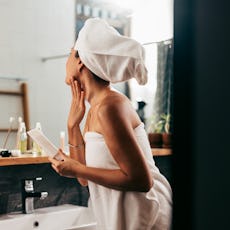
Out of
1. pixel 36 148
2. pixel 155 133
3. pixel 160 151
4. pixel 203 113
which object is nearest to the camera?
pixel 203 113

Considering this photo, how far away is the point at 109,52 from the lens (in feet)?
4.82

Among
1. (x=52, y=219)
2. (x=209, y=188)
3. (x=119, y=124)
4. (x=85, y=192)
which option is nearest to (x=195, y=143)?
(x=209, y=188)

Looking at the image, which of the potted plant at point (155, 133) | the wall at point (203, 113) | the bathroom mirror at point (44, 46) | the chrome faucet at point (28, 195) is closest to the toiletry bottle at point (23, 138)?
the bathroom mirror at point (44, 46)

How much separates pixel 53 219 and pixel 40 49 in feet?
2.37

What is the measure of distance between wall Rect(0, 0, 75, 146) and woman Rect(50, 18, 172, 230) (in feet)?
1.32

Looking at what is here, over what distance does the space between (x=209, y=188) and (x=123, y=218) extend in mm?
1163

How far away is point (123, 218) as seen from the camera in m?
1.48

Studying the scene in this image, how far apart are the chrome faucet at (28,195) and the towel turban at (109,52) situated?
0.54m

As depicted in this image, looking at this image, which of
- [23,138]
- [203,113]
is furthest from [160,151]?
[203,113]

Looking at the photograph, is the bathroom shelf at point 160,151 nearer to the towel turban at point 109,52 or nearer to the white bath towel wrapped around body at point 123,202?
the white bath towel wrapped around body at point 123,202

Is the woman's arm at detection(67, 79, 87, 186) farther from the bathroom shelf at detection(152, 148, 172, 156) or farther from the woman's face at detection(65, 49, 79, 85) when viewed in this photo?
the bathroom shelf at detection(152, 148, 172, 156)

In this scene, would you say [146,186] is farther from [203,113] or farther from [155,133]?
[203,113]

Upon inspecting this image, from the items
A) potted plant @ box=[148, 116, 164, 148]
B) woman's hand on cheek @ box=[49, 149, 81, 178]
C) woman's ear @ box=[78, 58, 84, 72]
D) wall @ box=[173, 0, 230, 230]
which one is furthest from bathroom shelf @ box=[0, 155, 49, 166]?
wall @ box=[173, 0, 230, 230]

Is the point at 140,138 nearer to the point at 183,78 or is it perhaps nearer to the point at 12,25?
the point at 12,25
